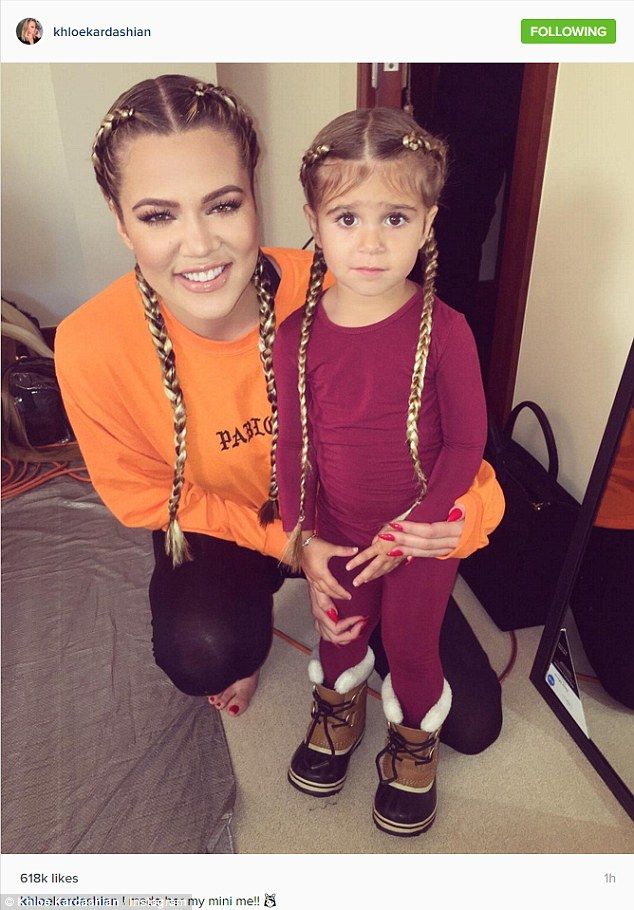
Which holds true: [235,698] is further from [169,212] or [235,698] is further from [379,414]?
[169,212]

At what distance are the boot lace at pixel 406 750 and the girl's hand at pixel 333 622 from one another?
0.52 ft

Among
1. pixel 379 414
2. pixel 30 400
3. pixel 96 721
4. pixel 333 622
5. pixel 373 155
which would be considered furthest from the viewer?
pixel 30 400

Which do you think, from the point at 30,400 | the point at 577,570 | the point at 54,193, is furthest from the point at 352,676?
the point at 54,193

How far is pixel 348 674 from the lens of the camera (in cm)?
87

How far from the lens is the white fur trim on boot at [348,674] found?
87 centimetres

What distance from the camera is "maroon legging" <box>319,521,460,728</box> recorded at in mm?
759

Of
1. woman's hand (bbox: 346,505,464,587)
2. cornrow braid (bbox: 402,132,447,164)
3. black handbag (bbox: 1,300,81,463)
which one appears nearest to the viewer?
cornrow braid (bbox: 402,132,447,164)

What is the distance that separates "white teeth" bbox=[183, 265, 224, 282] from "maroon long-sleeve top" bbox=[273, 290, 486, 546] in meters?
0.09

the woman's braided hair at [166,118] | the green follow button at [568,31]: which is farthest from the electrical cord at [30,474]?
the green follow button at [568,31]

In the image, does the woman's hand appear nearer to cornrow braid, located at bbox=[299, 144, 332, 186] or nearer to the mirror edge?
the mirror edge

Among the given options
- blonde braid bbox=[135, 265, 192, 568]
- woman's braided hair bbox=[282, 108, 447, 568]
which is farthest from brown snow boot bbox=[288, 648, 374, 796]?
woman's braided hair bbox=[282, 108, 447, 568]

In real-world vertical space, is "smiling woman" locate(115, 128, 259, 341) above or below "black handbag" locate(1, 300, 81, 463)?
above

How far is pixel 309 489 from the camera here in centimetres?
78

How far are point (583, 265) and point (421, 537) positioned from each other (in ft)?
1.95
